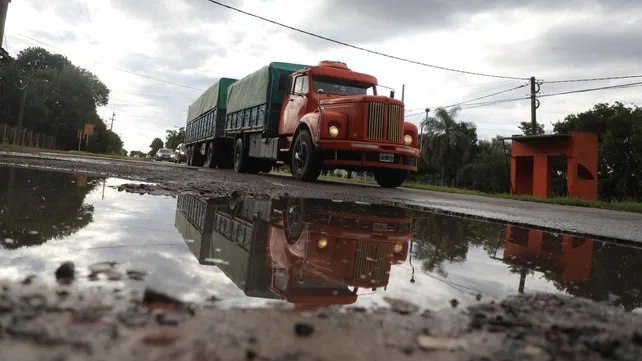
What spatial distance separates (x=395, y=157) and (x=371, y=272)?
26.3ft

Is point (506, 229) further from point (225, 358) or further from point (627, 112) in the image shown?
point (627, 112)

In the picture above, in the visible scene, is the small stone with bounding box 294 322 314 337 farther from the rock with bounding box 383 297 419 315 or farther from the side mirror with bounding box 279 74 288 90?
the side mirror with bounding box 279 74 288 90

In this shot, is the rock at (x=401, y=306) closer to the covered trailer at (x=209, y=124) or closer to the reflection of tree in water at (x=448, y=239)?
the reflection of tree in water at (x=448, y=239)

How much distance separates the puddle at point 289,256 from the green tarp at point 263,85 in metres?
8.26

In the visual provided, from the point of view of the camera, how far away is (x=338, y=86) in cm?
997

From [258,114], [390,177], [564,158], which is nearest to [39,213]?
[390,177]

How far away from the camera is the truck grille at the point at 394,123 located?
30.4 ft

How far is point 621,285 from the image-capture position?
1738mm

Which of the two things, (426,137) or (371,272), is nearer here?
(371,272)

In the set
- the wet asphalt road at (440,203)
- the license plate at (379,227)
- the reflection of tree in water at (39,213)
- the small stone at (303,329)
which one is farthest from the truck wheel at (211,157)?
the small stone at (303,329)

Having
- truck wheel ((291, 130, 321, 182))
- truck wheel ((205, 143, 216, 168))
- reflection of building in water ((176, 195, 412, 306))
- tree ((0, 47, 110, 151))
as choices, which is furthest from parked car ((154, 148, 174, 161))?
reflection of building in water ((176, 195, 412, 306))

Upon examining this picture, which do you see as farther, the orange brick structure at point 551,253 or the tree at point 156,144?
the tree at point 156,144

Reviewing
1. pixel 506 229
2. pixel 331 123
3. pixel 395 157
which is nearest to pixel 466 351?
pixel 506 229

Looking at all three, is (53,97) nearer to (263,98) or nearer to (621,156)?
(263,98)
